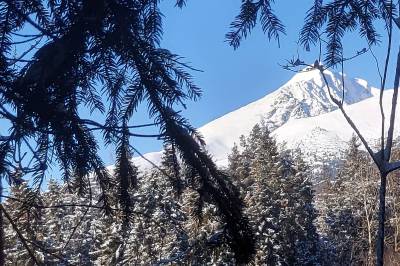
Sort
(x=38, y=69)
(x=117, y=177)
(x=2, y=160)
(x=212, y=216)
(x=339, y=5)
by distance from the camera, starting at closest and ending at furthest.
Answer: (x=38, y=69)
(x=2, y=160)
(x=212, y=216)
(x=117, y=177)
(x=339, y=5)

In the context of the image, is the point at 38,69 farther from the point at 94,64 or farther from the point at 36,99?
the point at 94,64

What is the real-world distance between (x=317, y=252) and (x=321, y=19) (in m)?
26.1

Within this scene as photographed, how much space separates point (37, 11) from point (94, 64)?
0.24 metres

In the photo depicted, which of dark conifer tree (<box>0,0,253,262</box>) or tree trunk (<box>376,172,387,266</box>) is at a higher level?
dark conifer tree (<box>0,0,253,262</box>)

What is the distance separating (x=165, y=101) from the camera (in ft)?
4.58

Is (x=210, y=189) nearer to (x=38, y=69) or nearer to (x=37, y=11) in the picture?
(x=38, y=69)

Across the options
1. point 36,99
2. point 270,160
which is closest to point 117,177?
point 36,99

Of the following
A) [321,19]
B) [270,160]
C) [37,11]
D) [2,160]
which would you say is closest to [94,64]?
[37,11]

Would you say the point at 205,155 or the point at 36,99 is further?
the point at 205,155

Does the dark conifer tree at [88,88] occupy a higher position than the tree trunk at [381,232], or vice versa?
the dark conifer tree at [88,88]

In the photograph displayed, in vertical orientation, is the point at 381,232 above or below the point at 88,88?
below

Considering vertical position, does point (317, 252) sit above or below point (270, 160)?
below

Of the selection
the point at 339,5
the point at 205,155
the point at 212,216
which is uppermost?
the point at 339,5

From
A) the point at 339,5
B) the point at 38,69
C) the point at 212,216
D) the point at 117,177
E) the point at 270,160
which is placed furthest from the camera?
the point at 270,160
